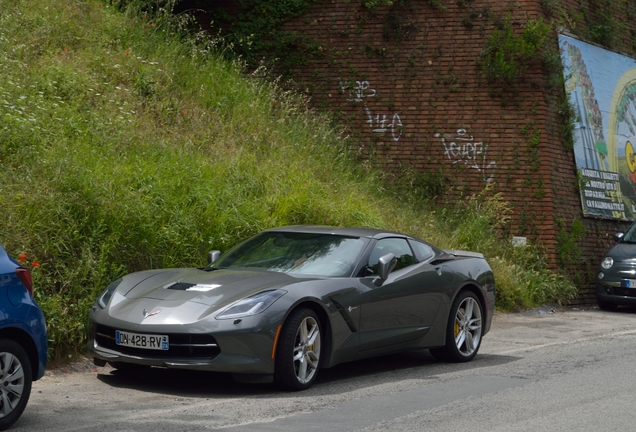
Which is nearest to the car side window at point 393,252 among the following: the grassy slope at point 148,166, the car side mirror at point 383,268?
the car side mirror at point 383,268

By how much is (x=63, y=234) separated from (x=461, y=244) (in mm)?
8618

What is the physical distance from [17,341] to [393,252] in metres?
4.06

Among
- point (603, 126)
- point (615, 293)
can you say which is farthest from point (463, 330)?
point (603, 126)

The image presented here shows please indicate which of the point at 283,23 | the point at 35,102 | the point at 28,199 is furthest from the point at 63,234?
the point at 283,23

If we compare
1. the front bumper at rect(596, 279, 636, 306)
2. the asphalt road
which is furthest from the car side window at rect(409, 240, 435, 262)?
the front bumper at rect(596, 279, 636, 306)

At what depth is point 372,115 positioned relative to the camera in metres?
18.2

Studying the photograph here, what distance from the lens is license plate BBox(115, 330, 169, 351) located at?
682cm

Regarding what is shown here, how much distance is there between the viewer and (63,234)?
893cm

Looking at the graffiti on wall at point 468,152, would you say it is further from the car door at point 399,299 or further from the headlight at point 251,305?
the headlight at point 251,305

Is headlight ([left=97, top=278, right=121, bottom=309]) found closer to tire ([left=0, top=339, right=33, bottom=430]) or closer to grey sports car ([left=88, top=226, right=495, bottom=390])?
grey sports car ([left=88, top=226, right=495, bottom=390])

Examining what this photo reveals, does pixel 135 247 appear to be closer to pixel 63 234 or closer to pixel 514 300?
pixel 63 234

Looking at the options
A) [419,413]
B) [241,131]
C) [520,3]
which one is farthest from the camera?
[520,3]

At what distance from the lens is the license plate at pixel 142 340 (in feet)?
22.4

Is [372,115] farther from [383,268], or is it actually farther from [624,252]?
[383,268]
